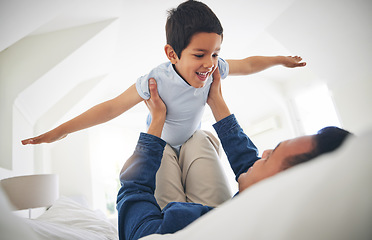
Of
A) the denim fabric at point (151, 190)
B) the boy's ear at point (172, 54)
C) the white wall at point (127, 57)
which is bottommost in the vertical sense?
the denim fabric at point (151, 190)

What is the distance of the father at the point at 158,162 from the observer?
56cm

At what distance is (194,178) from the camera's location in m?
1.12

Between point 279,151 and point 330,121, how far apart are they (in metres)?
4.21

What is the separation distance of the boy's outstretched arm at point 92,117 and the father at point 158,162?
120 mm

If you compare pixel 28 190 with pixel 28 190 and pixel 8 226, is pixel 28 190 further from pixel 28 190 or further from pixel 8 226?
pixel 8 226

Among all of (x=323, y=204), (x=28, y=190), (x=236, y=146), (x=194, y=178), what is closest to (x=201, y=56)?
(x=236, y=146)

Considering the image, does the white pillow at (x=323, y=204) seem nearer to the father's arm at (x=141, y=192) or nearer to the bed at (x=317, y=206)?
the bed at (x=317, y=206)

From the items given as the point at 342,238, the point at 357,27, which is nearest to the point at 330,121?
the point at 357,27

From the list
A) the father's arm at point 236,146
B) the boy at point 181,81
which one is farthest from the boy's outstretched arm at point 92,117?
the father's arm at point 236,146

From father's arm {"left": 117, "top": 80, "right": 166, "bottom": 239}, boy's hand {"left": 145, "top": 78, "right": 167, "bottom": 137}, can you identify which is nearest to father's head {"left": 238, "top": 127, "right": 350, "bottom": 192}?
father's arm {"left": 117, "top": 80, "right": 166, "bottom": 239}

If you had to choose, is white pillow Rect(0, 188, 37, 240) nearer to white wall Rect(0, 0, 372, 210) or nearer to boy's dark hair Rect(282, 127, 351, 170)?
boy's dark hair Rect(282, 127, 351, 170)

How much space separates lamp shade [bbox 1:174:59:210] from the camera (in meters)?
1.84

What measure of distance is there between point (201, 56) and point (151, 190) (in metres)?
0.69

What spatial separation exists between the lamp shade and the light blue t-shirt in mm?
1247
